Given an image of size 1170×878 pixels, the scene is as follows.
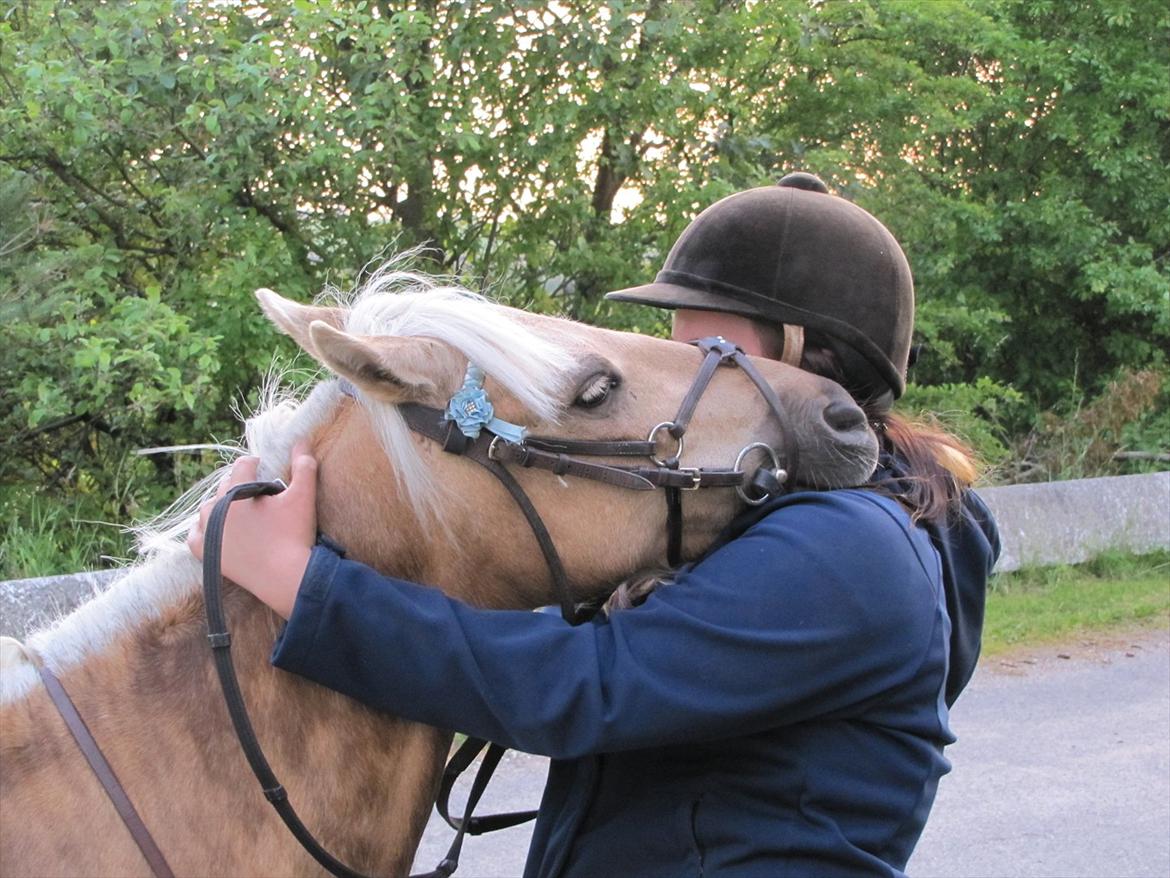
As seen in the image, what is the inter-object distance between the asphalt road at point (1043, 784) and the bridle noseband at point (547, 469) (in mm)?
2683

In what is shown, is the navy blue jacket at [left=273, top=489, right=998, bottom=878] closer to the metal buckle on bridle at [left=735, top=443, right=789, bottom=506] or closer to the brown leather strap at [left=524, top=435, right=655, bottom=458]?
the metal buckle on bridle at [left=735, top=443, right=789, bottom=506]

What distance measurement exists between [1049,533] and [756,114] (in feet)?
11.5

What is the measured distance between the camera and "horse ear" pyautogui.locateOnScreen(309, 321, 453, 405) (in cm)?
176

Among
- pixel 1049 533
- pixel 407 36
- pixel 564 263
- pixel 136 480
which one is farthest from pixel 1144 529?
pixel 136 480

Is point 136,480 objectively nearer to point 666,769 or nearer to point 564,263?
point 564,263

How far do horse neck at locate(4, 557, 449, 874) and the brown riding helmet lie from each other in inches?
37.7

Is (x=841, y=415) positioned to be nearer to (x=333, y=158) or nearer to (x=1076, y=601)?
(x=333, y=158)


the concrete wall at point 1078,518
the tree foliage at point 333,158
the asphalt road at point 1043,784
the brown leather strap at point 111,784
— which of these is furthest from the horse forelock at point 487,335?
the concrete wall at point 1078,518

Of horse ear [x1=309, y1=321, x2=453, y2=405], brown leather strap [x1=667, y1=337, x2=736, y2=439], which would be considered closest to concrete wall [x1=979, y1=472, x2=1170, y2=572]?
brown leather strap [x1=667, y1=337, x2=736, y2=439]

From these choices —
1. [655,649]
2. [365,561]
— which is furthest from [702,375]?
[365,561]

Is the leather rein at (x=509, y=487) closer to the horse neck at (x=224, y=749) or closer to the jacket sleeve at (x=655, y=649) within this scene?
the horse neck at (x=224, y=749)

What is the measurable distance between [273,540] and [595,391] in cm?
55

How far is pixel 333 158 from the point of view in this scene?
599 cm

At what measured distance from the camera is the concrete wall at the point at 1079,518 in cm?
791
